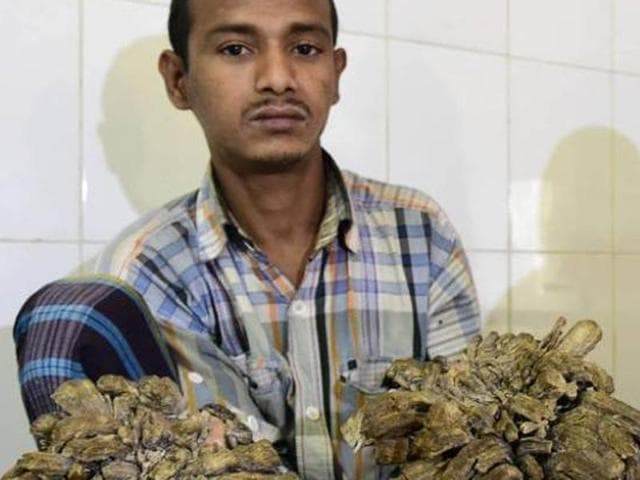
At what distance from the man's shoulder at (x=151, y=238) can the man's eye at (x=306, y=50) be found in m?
0.20

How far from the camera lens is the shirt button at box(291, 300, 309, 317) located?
828 millimetres

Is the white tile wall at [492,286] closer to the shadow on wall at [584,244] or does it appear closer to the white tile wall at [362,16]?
the shadow on wall at [584,244]

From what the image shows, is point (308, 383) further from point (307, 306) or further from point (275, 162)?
point (275, 162)

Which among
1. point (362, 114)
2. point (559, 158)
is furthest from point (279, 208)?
point (559, 158)

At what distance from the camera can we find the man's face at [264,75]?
0.78 metres

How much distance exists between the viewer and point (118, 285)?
0.73 metres

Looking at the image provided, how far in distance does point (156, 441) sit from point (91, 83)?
0.76 m

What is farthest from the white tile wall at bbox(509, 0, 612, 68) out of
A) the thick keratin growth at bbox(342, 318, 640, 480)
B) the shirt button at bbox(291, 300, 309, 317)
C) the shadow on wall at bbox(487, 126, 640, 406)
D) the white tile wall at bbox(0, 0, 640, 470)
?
the thick keratin growth at bbox(342, 318, 640, 480)

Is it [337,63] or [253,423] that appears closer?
[253,423]

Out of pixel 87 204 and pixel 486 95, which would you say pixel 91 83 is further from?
pixel 486 95

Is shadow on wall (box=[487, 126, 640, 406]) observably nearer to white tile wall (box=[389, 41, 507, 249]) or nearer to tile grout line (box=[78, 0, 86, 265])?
white tile wall (box=[389, 41, 507, 249])

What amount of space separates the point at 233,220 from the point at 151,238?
9 centimetres

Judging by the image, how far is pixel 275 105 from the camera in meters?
0.78

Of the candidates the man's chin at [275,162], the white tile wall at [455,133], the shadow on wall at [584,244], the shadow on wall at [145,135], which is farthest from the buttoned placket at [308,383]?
the shadow on wall at [584,244]
